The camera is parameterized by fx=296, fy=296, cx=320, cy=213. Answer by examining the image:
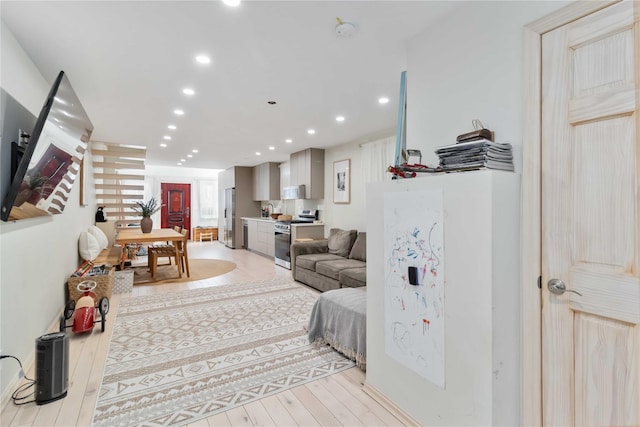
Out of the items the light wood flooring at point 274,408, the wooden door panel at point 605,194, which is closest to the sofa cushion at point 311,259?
the light wood flooring at point 274,408

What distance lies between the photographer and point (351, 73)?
8.88 feet

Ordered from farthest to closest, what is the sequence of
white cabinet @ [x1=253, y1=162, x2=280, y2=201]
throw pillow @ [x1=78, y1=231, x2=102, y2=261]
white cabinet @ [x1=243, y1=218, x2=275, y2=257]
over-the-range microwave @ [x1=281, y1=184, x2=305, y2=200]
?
white cabinet @ [x1=253, y1=162, x2=280, y2=201] → white cabinet @ [x1=243, y1=218, x2=275, y2=257] → over-the-range microwave @ [x1=281, y1=184, x2=305, y2=200] → throw pillow @ [x1=78, y1=231, x2=102, y2=261]

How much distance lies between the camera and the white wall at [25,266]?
192cm

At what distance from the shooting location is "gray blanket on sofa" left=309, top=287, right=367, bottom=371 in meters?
2.30

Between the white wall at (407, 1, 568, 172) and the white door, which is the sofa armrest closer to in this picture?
the white wall at (407, 1, 568, 172)

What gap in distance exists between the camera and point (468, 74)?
5.70ft

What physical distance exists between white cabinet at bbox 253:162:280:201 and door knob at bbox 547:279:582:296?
22.7ft

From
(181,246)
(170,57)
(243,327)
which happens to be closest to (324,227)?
(181,246)

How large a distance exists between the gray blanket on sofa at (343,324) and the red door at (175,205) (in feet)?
30.6

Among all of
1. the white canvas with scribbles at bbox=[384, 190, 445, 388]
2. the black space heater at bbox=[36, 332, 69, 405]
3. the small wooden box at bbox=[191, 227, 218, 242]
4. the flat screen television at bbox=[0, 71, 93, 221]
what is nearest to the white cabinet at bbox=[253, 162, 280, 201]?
the small wooden box at bbox=[191, 227, 218, 242]

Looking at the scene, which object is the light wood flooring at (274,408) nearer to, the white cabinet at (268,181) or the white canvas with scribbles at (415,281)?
the white canvas with scribbles at (415,281)

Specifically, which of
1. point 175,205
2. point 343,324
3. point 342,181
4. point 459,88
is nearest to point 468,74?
point 459,88

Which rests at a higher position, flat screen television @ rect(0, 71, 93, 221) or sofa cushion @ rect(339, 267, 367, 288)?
flat screen television @ rect(0, 71, 93, 221)

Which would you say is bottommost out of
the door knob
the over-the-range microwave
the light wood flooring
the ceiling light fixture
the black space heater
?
the light wood flooring
